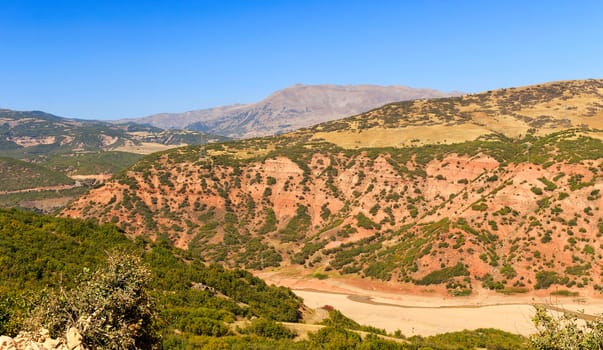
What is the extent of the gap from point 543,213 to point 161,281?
66.1 meters

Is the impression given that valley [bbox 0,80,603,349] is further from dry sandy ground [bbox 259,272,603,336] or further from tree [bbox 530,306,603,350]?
tree [bbox 530,306,603,350]

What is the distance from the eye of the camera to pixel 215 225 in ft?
354

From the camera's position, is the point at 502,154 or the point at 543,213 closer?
the point at 543,213

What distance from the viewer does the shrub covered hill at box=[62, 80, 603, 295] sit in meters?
72.4

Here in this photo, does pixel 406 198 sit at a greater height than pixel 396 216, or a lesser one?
greater

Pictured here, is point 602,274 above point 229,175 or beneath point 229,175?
beneath

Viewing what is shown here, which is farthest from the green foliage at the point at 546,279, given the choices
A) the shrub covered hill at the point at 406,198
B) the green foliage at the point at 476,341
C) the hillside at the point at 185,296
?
the hillside at the point at 185,296

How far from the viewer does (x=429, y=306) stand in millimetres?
64938

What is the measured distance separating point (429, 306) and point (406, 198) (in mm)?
43243

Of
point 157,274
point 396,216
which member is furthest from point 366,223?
point 157,274

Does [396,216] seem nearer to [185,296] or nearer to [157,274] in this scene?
[157,274]

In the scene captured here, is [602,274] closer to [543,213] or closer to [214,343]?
[543,213]

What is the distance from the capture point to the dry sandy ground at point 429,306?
53594mm

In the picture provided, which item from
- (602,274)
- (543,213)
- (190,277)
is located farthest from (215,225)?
(602,274)
